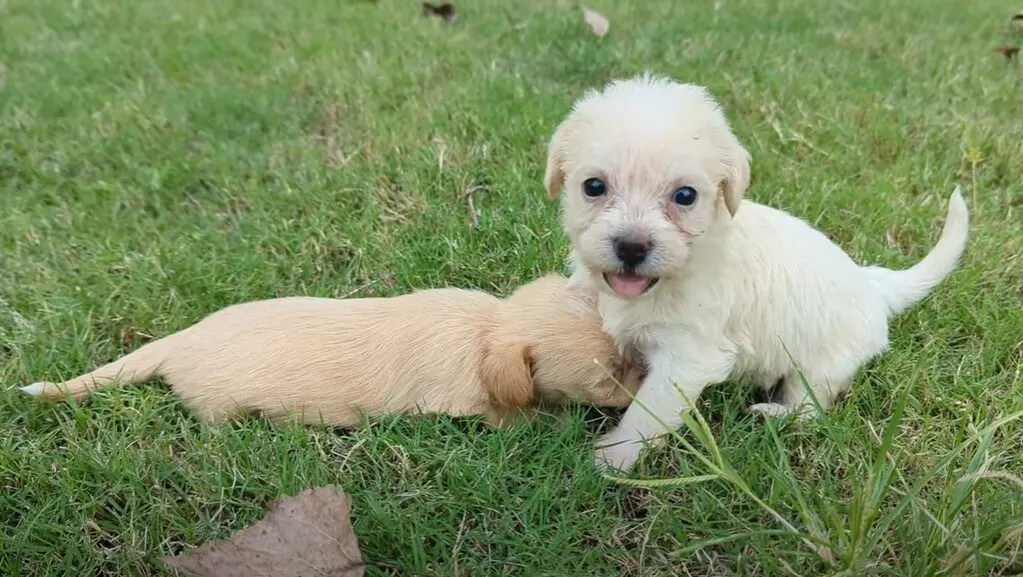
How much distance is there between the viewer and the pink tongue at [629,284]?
2.33 meters

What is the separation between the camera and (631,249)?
7.32ft

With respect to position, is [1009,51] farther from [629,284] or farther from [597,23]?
[629,284]

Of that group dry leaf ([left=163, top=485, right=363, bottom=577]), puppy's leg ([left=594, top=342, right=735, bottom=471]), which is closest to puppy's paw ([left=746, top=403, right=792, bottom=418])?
puppy's leg ([left=594, top=342, right=735, bottom=471])

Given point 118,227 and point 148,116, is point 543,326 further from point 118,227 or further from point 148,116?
point 148,116

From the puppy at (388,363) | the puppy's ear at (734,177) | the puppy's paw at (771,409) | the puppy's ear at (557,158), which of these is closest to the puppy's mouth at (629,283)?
the puppy at (388,363)

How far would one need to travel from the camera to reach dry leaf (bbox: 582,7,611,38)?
5699 mm

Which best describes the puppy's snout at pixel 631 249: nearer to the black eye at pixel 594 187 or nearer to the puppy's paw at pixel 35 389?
the black eye at pixel 594 187

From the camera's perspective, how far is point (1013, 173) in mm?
3957

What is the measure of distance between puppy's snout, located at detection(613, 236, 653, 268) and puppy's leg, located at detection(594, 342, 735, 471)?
1.32 feet

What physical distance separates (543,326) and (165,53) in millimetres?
4783

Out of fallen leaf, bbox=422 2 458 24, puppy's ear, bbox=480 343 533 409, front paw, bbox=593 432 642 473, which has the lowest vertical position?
front paw, bbox=593 432 642 473

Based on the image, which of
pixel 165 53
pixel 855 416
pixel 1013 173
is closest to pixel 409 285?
pixel 855 416

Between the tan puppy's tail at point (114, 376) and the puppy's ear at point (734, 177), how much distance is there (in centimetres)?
214

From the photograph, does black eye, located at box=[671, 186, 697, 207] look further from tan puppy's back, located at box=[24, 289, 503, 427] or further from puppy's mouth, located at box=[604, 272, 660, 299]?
tan puppy's back, located at box=[24, 289, 503, 427]
